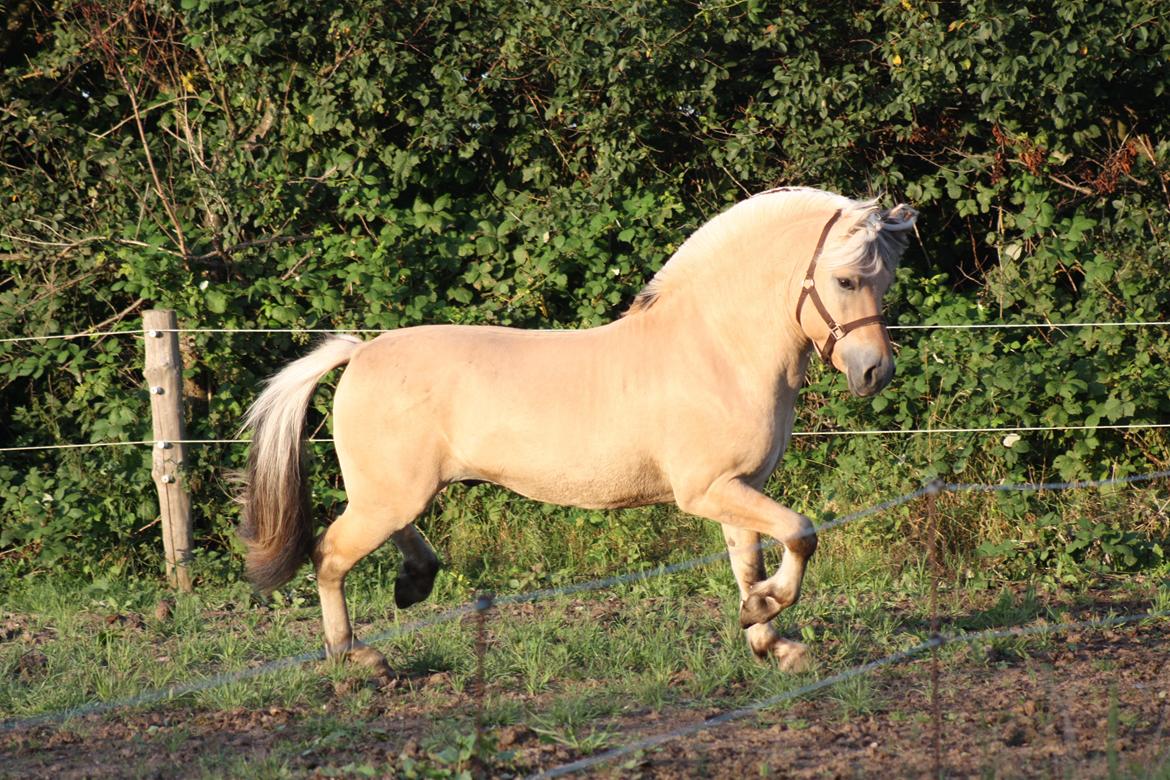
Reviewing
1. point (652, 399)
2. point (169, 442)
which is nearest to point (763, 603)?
point (652, 399)

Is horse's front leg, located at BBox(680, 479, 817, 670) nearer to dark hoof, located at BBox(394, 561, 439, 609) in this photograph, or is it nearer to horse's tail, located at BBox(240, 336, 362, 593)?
dark hoof, located at BBox(394, 561, 439, 609)

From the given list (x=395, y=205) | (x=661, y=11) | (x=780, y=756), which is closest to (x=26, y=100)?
(x=395, y=205)

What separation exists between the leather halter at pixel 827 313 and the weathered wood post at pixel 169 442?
3992 mm

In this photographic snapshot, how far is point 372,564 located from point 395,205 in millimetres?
2747

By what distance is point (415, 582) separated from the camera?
5520 millimetres

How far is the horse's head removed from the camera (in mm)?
4652

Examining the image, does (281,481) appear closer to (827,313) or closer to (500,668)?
(500,668)

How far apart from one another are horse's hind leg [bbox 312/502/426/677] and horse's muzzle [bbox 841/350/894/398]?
1946mm

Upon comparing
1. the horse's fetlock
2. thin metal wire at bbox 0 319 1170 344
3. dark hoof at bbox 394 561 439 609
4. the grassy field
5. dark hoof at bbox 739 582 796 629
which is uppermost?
thin metal wire at bbox 0 319 1170 344

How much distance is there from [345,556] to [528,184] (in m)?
4.04

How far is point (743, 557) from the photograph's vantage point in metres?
5.27

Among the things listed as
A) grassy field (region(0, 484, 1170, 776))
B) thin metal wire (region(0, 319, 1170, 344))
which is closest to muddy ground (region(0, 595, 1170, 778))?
grassy field (region(0, 484, 1170, 776))

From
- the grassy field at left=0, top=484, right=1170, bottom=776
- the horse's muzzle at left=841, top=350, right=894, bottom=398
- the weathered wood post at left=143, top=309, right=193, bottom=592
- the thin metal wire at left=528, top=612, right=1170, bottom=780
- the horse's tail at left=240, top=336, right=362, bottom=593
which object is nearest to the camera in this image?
the thin metal wire at left=528, top=612, right=1170, bottom=780

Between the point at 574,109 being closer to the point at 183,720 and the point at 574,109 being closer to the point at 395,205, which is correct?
the point at 395,205
